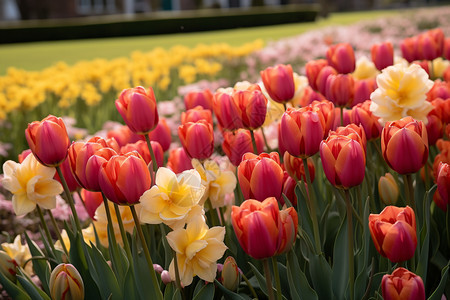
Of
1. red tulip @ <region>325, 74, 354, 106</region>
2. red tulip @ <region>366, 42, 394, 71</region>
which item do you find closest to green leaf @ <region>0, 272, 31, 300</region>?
red tulip @ <region>325, 74, 354, 106</region>

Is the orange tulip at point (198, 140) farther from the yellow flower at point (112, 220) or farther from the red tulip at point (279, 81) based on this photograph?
the red tulip at point (279, 81)

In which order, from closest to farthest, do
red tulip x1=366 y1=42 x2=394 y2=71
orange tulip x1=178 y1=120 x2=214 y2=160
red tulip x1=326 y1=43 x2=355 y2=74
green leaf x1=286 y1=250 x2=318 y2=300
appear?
1. green leaf x1=286 y1=250 x2=318 y2=300
2. orange tulip x1=178 y1=120 x2=214 y2=160
3. red tulip x1=326 y1=43 x2=355 y2=74
4. red tulip x1=366 y1=42 x2=394 y2=71

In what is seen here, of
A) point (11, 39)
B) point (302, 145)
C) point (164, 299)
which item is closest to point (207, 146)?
point (302, 145)

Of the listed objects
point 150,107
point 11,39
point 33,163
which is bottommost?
point 11,39

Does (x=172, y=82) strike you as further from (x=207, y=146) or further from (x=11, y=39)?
(x=11, y=39)

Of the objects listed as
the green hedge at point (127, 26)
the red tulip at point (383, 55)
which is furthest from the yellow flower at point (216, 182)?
the green hedge at point (127, 26)

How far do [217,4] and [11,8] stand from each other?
35.9 feet

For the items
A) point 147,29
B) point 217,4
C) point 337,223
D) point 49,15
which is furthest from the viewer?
point 217,4

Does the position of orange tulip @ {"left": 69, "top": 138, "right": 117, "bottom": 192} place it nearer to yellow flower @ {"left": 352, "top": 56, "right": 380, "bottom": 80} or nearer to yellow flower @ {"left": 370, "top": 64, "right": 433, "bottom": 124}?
yellow flower @ {"left": 370, "top": 64, "right": 433, "bottom": 124}

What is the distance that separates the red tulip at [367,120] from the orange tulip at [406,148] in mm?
305

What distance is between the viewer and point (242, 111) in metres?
1.54

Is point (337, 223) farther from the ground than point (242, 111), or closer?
closer

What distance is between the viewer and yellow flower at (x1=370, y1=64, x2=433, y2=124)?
64.6 inches

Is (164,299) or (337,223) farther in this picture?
(337,223)
